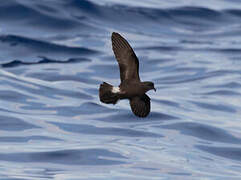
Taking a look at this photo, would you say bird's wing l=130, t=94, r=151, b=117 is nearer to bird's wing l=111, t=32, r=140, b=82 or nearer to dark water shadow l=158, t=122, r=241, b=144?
bird's wing l=111, t=32, r=140, b=82

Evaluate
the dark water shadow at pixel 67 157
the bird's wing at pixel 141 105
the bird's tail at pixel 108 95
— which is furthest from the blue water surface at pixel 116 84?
the bird's tail at pixel 108 95

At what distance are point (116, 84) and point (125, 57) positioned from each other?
922 cm

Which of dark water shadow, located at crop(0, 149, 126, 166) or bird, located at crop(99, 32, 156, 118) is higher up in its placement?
bird, located at crop(99, 32, 156, 118)

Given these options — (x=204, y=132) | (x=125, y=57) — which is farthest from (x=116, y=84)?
(x=125, y=57)

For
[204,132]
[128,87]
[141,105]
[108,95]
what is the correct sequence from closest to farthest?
[108,95], [128,87], [141,105], [204,132]

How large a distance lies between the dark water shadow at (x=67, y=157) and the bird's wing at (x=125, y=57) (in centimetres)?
317

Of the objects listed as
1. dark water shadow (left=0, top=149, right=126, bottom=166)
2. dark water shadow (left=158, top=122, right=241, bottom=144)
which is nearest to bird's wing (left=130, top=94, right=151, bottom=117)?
dark water shadow (left=0, top=149, right=126, bottom=166)

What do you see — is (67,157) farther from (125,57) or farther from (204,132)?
(125,57)

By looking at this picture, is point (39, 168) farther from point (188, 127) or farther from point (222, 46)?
point (222, 46)

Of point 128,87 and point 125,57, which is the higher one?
point 125,57

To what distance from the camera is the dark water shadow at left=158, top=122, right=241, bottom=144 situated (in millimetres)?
14336

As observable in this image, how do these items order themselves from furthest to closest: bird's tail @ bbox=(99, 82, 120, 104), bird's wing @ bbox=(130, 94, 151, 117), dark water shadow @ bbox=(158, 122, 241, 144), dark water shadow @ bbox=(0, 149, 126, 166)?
dark water shadow @ bbox=(158, 122, 241, 144)
dark water shadow @ bbox=(0, 149, 126, 166)
bird's wing @ bbox=(130, 94, 151, 117)
bird's tail @ bbox=(99, 82, 120, 104)

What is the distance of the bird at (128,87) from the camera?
886 cm

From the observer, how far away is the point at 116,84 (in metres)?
18.6
